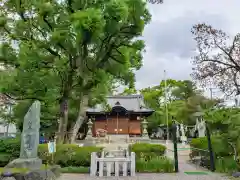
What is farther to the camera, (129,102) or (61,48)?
(129,102)

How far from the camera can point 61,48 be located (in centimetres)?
1190

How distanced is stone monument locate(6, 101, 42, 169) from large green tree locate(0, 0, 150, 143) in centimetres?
419

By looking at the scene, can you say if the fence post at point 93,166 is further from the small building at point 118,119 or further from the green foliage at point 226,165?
the small building at point 118,119

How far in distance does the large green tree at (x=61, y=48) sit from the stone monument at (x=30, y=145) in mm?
4192

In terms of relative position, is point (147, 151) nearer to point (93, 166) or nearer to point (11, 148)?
point (93, 166)

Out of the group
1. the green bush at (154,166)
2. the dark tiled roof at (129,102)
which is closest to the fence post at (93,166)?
the green bush at (154,166)

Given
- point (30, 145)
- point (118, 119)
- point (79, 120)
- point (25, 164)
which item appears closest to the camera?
point (25, 164)

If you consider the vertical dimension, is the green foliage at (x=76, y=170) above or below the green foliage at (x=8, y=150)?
below

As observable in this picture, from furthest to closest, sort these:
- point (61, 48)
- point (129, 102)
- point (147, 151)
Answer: point (129, 102) < point (61, 48) < point (147, 151)

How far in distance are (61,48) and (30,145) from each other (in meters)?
6.00

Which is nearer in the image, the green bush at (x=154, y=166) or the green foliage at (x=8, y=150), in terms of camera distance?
the green bush at (x=154, y=166)

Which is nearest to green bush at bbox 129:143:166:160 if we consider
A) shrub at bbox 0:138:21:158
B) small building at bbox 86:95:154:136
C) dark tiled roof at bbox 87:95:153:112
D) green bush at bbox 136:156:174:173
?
green bush at bbox 136:156:174:173

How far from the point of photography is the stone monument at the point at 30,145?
22.7ft

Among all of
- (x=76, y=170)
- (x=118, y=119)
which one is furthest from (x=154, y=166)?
(x=118, y=119)
